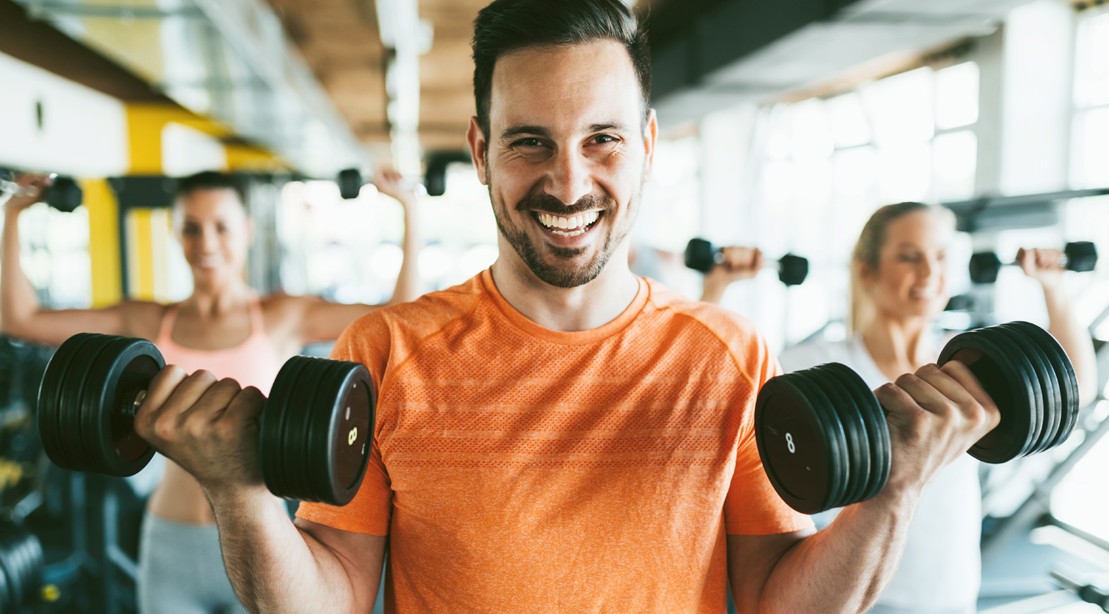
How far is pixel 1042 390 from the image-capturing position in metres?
0.98

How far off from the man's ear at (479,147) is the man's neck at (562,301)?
16 centimetres

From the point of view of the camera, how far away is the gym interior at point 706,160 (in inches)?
109

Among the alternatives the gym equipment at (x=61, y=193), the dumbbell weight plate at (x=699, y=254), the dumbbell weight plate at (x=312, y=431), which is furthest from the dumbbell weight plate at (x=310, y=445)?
the gym equipment at (x=61, y=193)

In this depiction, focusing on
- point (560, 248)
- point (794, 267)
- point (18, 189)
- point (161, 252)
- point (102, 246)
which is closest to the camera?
point (560, 248)

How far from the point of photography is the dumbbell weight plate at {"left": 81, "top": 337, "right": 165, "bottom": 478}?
0.94 metres

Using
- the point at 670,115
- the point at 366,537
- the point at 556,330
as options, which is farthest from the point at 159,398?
the point at 670,115

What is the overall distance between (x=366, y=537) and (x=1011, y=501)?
13.8 feet

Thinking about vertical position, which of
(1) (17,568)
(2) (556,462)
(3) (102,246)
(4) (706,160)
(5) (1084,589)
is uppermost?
(4) (706,160)

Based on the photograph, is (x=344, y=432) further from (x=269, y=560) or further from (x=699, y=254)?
(x=699, y=254)

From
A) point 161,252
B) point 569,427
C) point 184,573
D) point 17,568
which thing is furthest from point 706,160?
point 569,427

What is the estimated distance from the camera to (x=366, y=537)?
3.47 ft

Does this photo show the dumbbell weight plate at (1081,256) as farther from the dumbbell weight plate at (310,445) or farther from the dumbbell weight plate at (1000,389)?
the dumbbell weight plate at (310,445)

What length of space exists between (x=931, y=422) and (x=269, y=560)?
82 centimetres

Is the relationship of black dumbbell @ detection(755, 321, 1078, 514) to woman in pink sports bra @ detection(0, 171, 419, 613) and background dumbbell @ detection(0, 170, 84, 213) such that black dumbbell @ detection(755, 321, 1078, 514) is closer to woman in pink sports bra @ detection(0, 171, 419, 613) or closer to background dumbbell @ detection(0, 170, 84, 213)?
woman in pink sports bra @ detection(0, 171, 419, 613)
